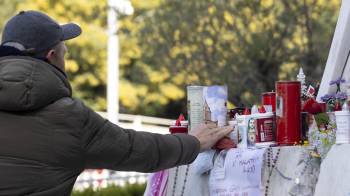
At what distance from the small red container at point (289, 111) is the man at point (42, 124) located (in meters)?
0.65

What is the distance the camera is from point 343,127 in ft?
11.3

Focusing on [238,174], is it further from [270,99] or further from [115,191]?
[115,191]

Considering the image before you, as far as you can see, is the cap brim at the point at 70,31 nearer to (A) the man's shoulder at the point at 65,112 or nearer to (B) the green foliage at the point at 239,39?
(A) the man's shoulder at the point at 65,112

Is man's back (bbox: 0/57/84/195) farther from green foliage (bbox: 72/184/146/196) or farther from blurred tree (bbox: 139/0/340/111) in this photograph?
blurred tree (bbox: 139/0/340/111)

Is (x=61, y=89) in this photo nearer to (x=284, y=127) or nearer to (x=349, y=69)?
(x=284, y=127)

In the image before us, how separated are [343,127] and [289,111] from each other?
33 cm

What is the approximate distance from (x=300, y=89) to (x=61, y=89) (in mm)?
993

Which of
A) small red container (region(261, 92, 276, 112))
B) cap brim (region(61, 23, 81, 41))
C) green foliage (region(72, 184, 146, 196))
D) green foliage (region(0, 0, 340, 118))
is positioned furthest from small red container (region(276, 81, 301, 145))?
green foliage (region(0, 0, 340, 118))

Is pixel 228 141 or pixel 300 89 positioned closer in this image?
pixel 300 89

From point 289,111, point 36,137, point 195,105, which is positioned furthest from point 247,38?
point 36,137

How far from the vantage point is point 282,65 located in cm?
1278

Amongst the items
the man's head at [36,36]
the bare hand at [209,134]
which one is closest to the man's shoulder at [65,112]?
the man's head at [36,36]

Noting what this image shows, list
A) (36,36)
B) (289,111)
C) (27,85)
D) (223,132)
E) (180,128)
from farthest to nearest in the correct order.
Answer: (180,128), (223,132), (289,111), (36,36), (27,85)

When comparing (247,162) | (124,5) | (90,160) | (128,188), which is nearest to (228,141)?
(247,162)
